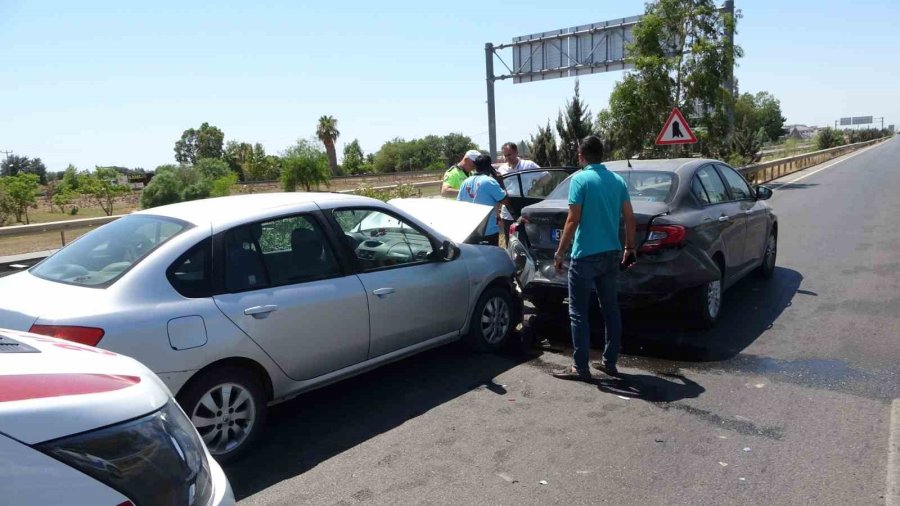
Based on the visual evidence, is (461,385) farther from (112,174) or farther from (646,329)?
(112,174)

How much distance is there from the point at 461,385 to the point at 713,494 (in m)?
2.24

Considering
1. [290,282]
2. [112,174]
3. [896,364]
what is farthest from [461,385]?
[112,174]

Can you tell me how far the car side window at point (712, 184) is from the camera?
286 inches

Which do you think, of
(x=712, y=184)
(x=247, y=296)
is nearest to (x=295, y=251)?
(x=247, y=296)

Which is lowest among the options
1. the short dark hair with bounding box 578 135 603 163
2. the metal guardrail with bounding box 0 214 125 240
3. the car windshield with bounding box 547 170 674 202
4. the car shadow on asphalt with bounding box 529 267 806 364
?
the car shadow on asphalt with bounding box 529 267 806 364

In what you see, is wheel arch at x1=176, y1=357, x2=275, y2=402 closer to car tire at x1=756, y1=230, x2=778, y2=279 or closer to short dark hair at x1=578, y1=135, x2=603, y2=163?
short dark hair at x1=578, y1=135, x2=603, y2=163

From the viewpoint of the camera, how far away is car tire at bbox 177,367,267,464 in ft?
13.4

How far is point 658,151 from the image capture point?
2494 centimetres

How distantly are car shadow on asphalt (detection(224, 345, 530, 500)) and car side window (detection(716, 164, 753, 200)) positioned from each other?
11.3ft

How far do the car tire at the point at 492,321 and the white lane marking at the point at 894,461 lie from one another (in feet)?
9.86

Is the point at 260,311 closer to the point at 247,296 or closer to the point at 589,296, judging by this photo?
the point at 247,296

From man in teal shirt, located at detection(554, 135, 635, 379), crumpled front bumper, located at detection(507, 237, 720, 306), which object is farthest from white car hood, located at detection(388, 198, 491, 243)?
man in teal shirt, located at detection(554, 135, 635, 379)

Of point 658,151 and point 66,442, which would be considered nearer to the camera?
point 66,442

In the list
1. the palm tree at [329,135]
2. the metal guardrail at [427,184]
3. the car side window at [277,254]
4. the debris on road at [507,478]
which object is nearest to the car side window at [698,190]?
the car side window at [277,254]
